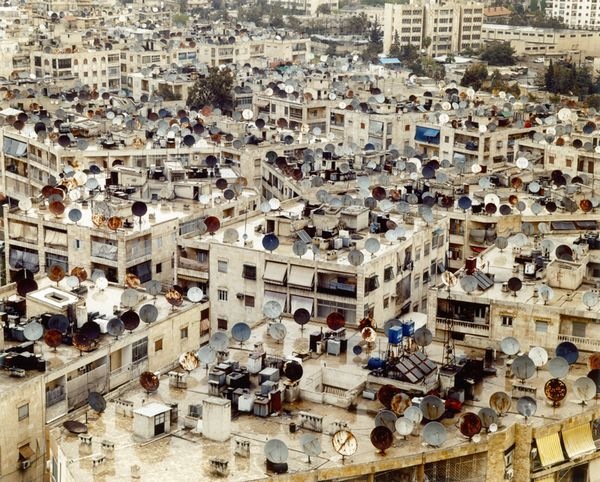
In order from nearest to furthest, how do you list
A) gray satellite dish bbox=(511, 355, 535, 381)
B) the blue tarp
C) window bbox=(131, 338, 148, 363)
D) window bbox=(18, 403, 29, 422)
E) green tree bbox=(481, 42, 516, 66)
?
window bbox=(18, 403, 29, 422)
gray satellite dish bbox=(511, 355, 535, 381)
window bbox=(131, 338, 148, 363)
the blue tarp
green tree bbox=(481, 42, 516, 66)

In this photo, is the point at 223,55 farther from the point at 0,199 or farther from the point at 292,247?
the point at 292,247

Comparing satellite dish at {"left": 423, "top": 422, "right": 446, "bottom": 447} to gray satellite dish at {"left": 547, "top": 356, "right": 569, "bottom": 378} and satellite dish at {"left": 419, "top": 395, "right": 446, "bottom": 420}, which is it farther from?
gray satellite dish at {"left": 547, "top": 356, "right": 569, "bottom": 378}

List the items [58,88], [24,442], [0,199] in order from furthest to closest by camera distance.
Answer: [58,88] < [0,199] < [24,442]

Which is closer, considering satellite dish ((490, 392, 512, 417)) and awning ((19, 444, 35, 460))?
satellite dish ((490, 392, 512, 417))

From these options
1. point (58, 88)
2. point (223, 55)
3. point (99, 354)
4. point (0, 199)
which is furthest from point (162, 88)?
point (99, 354)

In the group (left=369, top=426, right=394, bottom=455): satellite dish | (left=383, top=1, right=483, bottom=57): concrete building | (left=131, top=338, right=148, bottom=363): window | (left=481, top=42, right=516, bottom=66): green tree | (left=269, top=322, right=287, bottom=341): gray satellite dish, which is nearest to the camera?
(left=369, top=426, right=394, bottom=455): satellite dish

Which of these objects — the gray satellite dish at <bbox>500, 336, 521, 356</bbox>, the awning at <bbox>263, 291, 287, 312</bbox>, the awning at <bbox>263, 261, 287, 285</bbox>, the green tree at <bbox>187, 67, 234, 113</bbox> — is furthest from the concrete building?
the gray satellite dish at <bbox>500, 336, 521, 356</bbox>

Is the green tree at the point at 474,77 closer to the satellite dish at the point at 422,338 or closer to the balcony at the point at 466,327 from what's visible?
the balcony at the point at 466,327

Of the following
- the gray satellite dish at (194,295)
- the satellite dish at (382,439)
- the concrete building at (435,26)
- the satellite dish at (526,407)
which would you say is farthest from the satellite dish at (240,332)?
the concrete building at (435,26)
